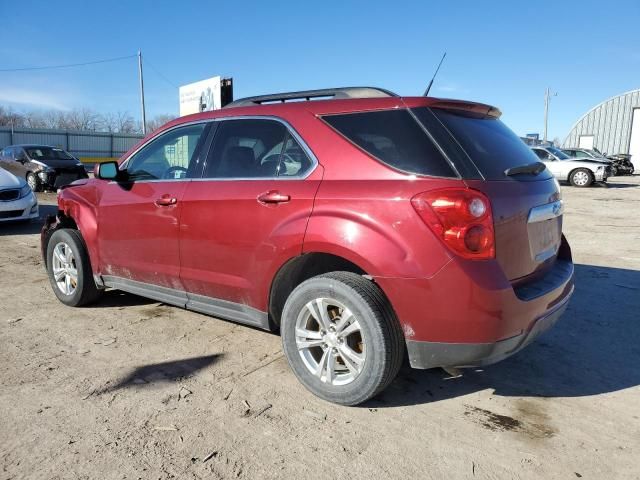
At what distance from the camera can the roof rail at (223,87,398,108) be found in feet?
10.2

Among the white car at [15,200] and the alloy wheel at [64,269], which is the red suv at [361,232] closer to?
the alloy wheel at [64,269]

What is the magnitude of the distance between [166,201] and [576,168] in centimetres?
2143

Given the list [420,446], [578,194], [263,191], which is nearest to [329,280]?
[263,191]

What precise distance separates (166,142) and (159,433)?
2.37 metres

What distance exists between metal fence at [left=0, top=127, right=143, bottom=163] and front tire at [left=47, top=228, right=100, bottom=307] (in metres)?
29.9

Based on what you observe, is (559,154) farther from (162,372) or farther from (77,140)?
(77,140)

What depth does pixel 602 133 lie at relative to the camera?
143ft

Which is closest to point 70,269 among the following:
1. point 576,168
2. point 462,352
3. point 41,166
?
point 462,352

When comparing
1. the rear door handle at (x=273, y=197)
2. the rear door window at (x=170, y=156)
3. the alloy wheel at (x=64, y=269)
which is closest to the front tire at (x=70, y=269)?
the alloy wheel at (x=64, y=269)

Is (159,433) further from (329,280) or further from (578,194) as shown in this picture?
(578,194)

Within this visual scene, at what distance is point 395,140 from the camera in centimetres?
280

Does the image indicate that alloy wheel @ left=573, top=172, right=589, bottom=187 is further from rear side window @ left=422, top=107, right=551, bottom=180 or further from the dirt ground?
rear side window @ left=422, top=107, right=551, bottom=180

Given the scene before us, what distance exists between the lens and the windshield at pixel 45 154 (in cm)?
1669

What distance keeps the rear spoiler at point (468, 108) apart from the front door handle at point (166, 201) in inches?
77.6
